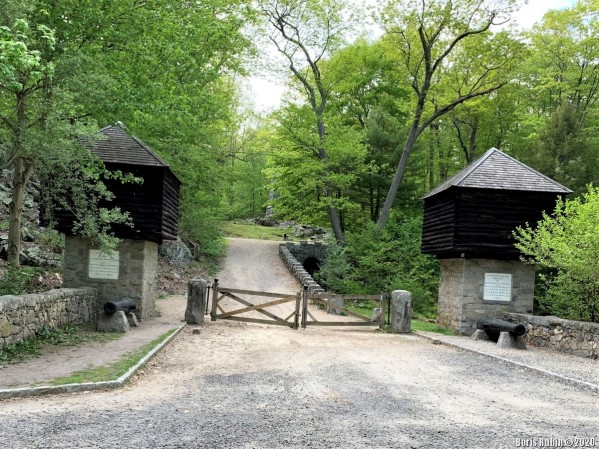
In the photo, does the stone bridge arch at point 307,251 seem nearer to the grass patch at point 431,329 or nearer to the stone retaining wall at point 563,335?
the grass patch at point 431,329

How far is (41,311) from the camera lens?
9.49 meters

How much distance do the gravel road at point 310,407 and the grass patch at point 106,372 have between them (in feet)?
0.95

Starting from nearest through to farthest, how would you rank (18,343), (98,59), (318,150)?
(18,343) < (98,59) < (318,150)

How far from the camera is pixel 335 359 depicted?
936 centimetres

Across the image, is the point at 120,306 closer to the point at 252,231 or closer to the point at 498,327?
the point at 498,327

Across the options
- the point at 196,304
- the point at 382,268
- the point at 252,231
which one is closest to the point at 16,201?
the point at 196,304

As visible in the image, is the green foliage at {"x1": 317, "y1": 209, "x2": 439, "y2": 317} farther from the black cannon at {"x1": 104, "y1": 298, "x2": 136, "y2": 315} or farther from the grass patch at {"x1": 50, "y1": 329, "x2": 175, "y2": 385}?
the grass patch at {"x1": 50, "y1": 329, "x2": 175, "y2": 385}

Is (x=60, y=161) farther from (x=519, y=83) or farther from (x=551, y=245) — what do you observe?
(x=519, y=83)

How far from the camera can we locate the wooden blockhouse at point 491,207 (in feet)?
46.2

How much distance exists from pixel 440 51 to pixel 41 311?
69.9 feet

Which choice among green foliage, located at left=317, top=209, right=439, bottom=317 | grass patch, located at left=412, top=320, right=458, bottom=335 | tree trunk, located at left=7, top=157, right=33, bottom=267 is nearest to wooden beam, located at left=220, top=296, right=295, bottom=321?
grass patch, located at left=412, top=320, right=458, bottom=335

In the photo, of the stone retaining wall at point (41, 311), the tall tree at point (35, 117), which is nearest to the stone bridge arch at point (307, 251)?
the stone retaining wall at point (41, 311)

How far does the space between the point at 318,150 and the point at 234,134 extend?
22721 millimetres

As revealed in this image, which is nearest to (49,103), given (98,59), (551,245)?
(98,59)
